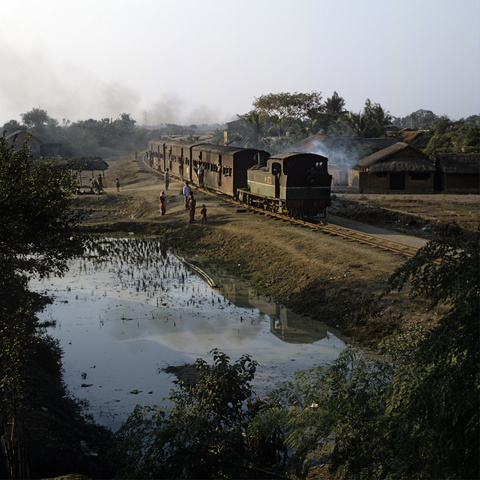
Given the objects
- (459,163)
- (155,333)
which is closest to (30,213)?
(155,333)

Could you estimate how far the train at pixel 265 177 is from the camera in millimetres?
25422

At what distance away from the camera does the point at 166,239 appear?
29188 millimetres

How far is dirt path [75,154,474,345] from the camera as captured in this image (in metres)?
15.8

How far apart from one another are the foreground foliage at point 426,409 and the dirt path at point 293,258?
270 inches

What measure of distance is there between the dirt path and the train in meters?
0.95

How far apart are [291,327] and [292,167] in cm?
1057

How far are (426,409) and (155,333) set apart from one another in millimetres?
10689

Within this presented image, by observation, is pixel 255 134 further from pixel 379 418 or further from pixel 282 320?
pixel 379 418

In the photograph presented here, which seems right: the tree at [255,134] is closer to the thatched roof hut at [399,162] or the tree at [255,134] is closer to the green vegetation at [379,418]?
the thatched roof hut at [399,162]

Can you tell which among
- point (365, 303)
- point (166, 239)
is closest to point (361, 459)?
point (365, 303)

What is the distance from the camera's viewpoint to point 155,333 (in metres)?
16.1

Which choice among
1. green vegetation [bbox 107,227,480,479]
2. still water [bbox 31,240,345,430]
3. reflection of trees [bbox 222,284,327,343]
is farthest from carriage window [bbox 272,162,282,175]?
green vegetation [bbox 107,227,480,479]

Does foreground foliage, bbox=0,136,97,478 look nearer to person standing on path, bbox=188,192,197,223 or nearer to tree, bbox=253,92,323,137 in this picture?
person standing on path, bbox=188,192,197,223

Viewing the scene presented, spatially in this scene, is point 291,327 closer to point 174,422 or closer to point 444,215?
point 174,422
